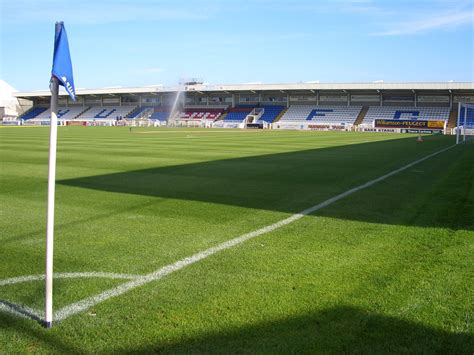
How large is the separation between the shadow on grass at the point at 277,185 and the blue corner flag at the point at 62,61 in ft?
15.7

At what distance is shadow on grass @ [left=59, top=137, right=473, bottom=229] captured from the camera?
26.0 ft

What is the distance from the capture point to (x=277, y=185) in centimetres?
1049

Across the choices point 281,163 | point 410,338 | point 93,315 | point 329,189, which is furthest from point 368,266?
point 281,163

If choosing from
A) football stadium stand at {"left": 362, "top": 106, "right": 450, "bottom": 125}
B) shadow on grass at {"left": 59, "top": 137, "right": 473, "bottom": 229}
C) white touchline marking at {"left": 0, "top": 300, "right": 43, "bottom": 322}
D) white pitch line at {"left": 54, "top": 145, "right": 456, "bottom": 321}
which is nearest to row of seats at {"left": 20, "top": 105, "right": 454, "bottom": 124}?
football stadium stand at {"left": 362, "top": 106, "right": 450, "bottom": 125}

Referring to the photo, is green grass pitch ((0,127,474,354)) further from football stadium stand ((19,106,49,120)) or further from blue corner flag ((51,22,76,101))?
football stadium stand ((19,106,49,120))

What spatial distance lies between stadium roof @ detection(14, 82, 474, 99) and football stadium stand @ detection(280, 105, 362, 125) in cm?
365

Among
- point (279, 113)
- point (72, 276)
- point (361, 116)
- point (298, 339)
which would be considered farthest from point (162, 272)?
point (279, 113)

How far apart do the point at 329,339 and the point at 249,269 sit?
1.53 metres

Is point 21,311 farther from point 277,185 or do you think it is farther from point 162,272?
point 277,185

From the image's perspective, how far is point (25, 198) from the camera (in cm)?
855

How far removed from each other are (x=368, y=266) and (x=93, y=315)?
267 centimetres

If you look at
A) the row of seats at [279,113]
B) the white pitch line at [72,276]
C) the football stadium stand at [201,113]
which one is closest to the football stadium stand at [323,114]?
the row of seats at [279,113]

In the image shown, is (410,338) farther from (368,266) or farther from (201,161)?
(201,161)

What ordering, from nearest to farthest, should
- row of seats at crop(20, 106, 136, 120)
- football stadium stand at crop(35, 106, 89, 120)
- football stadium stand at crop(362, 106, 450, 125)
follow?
football stadium stand at crop(362, 106, 450, 125)
row of seats at crop(20, 106, 136, 120)
football stadium stand at crop(35, 106, 89, 120)
